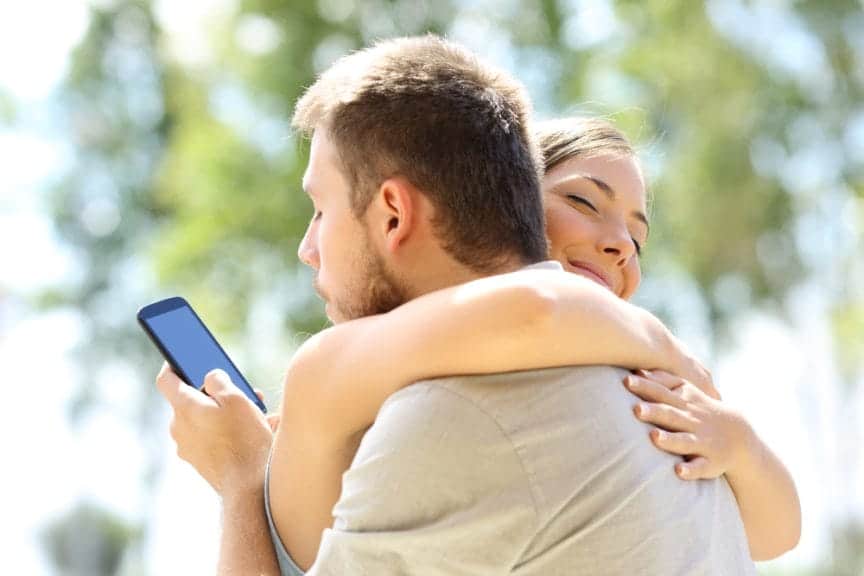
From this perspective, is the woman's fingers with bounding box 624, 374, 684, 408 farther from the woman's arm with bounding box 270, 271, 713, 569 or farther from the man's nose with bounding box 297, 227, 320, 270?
the man's nose with bounding box 297, 227, 320, 270

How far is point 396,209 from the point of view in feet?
4.02

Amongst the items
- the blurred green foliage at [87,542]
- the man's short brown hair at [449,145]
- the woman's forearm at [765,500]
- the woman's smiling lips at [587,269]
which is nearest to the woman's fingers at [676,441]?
the woman's forearm at [765,500]

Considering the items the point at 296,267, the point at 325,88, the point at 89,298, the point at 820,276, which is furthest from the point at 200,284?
the point at 325,88

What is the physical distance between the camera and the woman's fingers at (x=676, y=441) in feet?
3.94

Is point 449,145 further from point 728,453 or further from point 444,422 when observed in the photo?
point 728,453

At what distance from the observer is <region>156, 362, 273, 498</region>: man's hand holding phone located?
1334 mm

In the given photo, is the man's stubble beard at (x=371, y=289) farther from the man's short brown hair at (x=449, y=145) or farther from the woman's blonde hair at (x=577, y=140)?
the woman's blonde hair at (x=577, y=140)

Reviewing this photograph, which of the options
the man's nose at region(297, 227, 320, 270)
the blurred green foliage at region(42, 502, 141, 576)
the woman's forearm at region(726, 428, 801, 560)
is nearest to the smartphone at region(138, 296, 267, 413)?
the man's nose at region(297, 227, 320, 270)

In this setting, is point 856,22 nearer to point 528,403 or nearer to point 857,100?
point 857,100

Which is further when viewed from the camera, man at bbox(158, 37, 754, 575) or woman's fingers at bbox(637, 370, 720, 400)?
woman's fingers at bbox(637, 370, 720, 400)

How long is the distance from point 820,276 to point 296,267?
215 inches

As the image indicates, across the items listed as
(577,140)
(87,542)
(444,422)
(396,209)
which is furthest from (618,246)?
(87,542)

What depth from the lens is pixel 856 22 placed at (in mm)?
12672

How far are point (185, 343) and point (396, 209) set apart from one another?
0.37m
